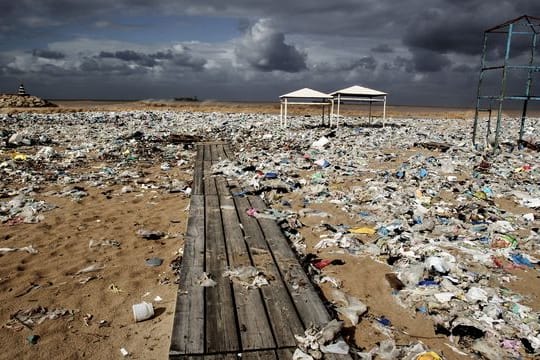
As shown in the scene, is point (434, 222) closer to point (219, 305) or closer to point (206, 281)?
point (206, 281)

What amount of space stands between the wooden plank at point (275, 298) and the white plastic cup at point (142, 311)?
1.01 m

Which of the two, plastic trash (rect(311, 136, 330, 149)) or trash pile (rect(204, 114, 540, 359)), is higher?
plastic trash (rect(311, 136, 330, 149))

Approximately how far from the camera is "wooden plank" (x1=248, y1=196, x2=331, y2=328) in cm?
289

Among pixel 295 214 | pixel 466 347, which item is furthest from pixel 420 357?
pixel 295 214

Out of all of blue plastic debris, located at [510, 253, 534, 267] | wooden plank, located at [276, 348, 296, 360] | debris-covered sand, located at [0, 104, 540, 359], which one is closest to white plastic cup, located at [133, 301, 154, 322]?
debris-covered sand, located at [0, 104, 540, 359]

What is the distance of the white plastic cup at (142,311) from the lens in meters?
3.31

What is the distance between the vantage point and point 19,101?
113 ft

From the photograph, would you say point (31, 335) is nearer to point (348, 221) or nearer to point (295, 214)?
point (295, 214)

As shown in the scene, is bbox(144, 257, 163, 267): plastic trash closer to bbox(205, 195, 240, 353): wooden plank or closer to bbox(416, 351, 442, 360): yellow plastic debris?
bbox(205, 195, 240, 353): wooden plank

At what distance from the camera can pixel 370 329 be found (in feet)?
10.2

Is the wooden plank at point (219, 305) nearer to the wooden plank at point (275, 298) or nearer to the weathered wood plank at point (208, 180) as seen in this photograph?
the wooden plank at point (275, 298)

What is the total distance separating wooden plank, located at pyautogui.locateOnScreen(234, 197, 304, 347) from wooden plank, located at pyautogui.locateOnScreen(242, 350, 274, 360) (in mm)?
96

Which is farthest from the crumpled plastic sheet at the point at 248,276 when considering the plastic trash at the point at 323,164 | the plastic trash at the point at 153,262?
the plastic trash at the point at 323,164

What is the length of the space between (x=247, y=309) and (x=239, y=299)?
16cm
